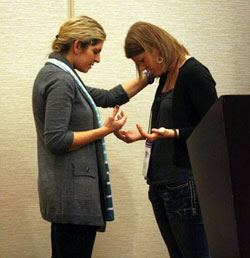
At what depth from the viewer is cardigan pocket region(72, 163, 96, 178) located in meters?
1.39

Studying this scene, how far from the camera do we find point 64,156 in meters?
1.40

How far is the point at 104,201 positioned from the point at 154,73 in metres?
0.50

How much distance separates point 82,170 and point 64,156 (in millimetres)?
76

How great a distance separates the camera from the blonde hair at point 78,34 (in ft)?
4.81

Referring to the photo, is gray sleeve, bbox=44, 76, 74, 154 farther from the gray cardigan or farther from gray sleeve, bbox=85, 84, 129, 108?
gray sleeve, bbox=85, 84, 129, 108

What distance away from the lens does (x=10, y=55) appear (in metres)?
2.16

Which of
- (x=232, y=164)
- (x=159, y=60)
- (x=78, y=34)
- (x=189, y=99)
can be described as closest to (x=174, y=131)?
(x=189, y=99)

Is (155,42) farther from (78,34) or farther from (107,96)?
(107,96)

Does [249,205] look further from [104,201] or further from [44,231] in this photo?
[44,231]

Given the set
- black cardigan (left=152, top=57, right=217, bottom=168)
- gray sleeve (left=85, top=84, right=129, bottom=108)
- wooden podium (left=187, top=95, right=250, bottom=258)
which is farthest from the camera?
gray sleeve (left=85, top=84, right=129, bottom=108)

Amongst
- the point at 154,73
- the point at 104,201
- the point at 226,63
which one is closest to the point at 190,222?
the point at 104,201

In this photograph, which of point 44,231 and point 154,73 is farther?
point 44,231

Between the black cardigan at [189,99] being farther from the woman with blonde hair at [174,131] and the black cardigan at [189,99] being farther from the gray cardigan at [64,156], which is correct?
the gray cardigan at [64,156]

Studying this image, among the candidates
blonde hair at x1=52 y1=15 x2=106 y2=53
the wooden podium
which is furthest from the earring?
the wooden podium
